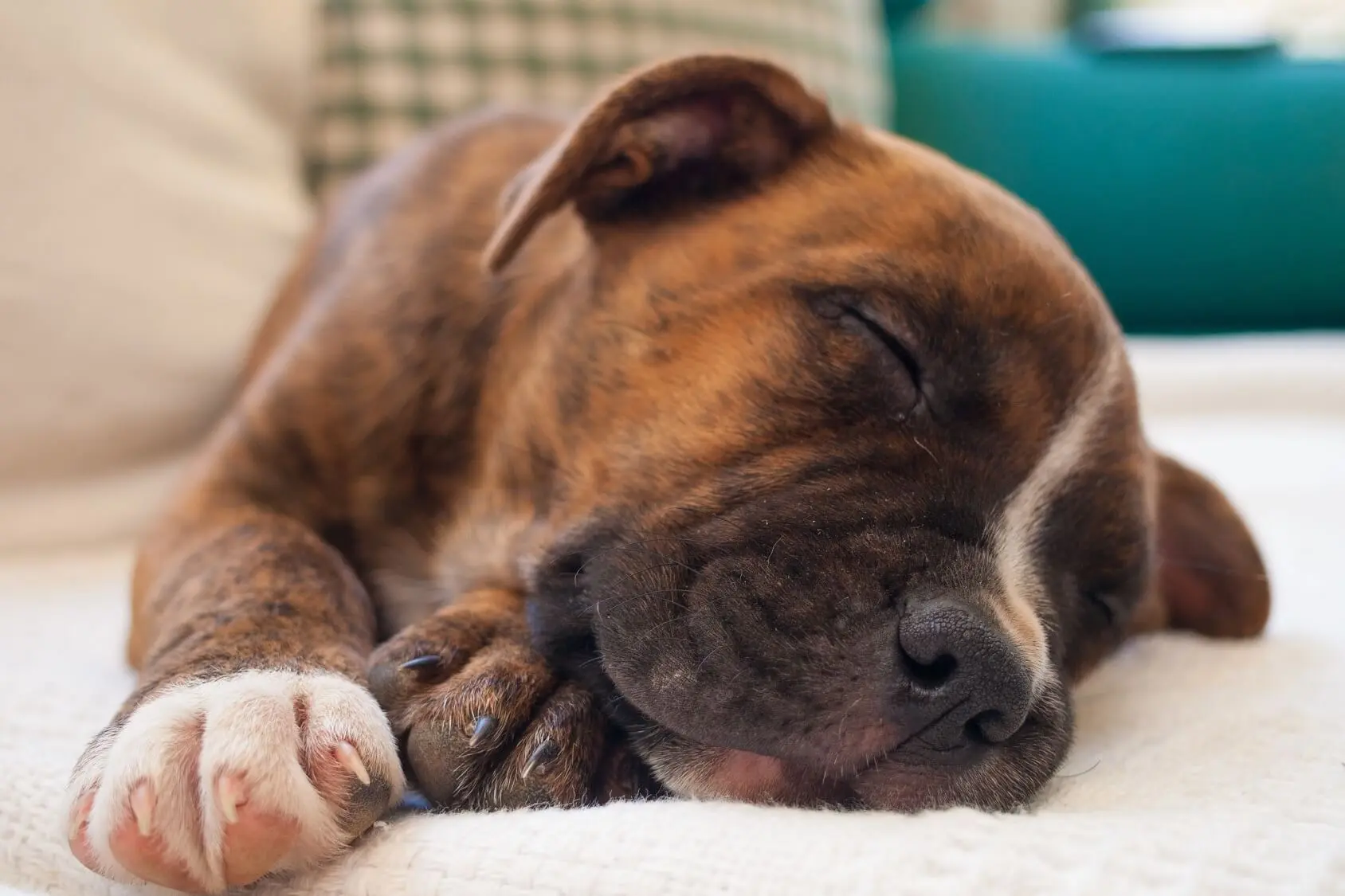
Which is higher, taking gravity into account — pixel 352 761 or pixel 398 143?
pixel 398 143

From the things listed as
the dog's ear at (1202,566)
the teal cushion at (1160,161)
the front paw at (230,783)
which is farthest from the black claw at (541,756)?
the teal cushion at (1160,161)

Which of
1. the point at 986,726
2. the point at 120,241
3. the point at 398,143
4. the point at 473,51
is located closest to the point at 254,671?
the point at 986,726

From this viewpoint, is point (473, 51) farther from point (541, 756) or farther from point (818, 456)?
point (541, 756)

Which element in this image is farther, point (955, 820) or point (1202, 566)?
point (1202, 566)

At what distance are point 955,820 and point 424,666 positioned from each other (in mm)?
659

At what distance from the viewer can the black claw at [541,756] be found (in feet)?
4.18

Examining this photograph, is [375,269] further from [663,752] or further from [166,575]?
[663,752]

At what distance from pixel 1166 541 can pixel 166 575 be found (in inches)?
68.0

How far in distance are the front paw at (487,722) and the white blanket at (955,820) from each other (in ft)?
0.41

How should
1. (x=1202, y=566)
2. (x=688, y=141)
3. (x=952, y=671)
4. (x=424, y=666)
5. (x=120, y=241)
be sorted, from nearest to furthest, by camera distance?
(x=952, y=671) → (x=424, y=666) → (x=688, y=141) → (x=1202, y=566) → (x=120, y=241)

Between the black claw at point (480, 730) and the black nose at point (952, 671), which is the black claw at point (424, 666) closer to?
the black claw at point (480, 730)

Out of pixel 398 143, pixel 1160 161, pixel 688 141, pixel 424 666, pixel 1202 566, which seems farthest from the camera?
pixel 1160 161

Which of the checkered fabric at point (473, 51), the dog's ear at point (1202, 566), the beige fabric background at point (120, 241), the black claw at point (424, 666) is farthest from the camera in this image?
the checkered fabric at point (473, 51)

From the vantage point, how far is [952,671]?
3.92ft
